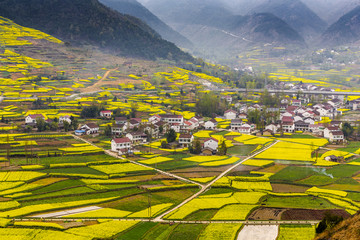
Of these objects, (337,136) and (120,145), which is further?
(337,136)

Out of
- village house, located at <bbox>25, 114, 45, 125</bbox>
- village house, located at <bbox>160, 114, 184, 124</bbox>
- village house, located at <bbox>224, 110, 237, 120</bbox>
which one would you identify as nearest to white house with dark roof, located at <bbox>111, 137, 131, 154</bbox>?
village house, located at <bbox>160, 114, 184, 124</bbox>

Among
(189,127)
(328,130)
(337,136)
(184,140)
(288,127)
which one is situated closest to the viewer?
(184,140)

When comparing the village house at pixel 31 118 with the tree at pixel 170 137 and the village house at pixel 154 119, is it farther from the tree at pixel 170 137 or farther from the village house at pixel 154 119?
the tree at pixel 170 137

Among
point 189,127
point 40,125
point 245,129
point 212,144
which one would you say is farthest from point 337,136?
point 40,125

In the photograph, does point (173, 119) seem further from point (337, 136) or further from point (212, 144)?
point (337, 136)

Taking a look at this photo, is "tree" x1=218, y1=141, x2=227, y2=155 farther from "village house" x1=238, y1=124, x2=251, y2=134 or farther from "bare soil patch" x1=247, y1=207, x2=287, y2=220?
"bare soil patch" x1=247, y1=207, x2=287, y2=220

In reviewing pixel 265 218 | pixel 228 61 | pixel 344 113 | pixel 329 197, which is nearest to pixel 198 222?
pixel 265 218
